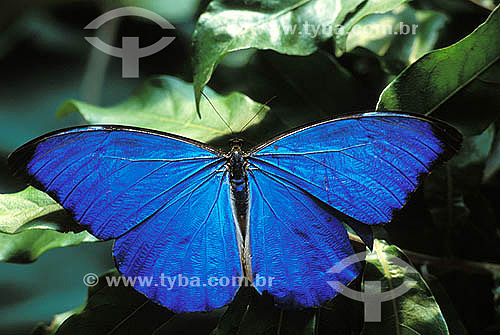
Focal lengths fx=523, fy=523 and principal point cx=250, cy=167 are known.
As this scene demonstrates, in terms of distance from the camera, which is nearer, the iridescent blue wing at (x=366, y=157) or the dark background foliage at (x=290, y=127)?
the iridescent blue wing at (x=366, y=157)

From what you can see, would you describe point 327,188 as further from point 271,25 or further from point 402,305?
point 271,25

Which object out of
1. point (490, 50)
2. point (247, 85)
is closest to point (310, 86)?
point (247, 85)

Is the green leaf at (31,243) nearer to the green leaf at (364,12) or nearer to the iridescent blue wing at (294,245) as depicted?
the iridescent blue wing at (294,245)

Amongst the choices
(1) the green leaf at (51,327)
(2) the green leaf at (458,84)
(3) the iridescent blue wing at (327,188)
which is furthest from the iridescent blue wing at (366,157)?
(1) the green leaf at (51,327)

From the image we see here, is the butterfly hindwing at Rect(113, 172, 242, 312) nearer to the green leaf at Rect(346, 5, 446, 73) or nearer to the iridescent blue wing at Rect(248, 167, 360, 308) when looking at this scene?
the iridescent blue wing at Rect(248, 167, 360, 308)

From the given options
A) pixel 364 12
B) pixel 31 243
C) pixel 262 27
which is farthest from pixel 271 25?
pixel 31 243

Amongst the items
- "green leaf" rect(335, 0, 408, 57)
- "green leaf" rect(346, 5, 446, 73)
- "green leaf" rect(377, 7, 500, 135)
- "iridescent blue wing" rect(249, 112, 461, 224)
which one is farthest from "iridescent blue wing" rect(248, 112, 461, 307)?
"green leaf" rect(346, 5, 446, 73)

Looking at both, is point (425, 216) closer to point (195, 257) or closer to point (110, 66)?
point (195, 257)
